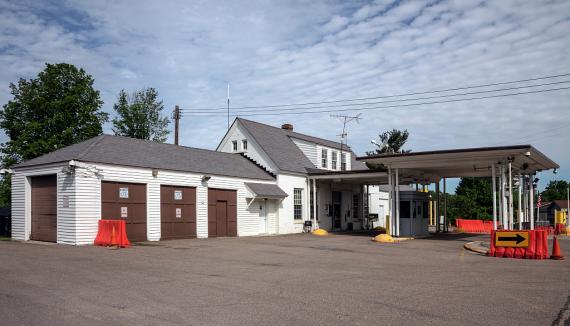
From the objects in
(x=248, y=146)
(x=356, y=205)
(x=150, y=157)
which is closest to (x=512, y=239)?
(x=150, y=157)

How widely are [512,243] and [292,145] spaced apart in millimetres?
21268

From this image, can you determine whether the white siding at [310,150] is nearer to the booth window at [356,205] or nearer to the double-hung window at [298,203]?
the double-hung window at [298,203]

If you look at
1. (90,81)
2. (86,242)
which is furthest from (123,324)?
(90,81)

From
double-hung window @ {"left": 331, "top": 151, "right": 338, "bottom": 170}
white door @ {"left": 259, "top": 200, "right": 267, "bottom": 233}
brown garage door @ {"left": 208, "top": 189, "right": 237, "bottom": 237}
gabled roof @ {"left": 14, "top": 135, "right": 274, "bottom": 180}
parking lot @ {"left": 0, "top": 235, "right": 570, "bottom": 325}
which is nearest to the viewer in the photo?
parking lot @ {"left": 0, "top": 235, "right": 570, "bottom": 325}

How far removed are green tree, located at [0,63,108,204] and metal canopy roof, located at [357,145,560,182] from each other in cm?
2651

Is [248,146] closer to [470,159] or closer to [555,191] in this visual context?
[470,159]

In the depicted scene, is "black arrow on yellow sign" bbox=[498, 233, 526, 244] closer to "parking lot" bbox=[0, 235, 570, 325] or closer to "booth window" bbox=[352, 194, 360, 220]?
"parking lot" bbox=[0, 235, 570, 325]

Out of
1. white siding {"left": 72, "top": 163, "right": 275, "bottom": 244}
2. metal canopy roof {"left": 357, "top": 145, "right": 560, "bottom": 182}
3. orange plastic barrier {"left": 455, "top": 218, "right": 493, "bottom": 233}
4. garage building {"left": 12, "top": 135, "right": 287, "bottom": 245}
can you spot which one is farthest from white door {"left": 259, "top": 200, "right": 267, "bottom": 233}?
orange plastic barrier {"left": 455, "top": 218, "right": 493, "bottom": 233}

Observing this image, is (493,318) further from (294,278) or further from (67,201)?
(67,201)

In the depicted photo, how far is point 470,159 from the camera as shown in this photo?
81.1ft

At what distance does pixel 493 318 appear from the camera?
7844 mm

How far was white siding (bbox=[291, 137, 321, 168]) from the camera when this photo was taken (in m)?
38.0

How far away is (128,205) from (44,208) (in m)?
3.68

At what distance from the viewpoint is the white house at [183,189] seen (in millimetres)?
21234
